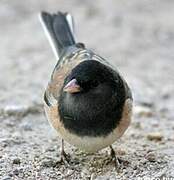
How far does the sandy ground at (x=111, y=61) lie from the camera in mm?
3760

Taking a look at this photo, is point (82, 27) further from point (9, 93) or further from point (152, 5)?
point (9, 93)

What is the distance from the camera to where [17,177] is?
3.54m

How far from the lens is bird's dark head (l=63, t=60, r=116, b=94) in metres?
3.42

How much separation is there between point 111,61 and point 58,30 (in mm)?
1470

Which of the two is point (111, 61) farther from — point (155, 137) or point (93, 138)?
point (93, 138)

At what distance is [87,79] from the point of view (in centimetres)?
344

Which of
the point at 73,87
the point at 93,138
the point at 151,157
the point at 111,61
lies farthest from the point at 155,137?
the point at 111,61

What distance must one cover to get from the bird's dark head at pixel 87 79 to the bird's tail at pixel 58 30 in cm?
116

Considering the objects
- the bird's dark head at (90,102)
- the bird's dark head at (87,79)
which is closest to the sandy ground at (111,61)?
the bird's dark head at (90,102)

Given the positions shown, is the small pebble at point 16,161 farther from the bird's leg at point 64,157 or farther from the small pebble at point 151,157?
the small pebble at point 151,157

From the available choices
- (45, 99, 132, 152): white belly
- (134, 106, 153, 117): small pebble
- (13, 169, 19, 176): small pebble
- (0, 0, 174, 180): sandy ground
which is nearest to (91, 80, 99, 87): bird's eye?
(45, 99, 132, 152): white belly

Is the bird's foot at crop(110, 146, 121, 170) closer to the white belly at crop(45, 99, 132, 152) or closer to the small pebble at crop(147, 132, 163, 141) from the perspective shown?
the white belly at crop(45, 99, 132, 152)

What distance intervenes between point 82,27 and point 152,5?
3.73 ft

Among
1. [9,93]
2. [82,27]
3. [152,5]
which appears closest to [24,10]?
[82,27]
